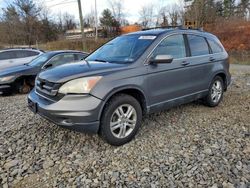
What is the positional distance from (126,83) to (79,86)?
0.71 meters

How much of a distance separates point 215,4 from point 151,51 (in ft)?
127

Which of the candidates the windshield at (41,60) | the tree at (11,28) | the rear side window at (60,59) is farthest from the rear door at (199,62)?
the tree at (11,28)

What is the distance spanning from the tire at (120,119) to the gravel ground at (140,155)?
16cm

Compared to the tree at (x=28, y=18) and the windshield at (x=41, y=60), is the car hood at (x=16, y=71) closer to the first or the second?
the windshield at (x=41, y=60)

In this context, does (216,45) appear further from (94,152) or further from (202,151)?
(94,152)

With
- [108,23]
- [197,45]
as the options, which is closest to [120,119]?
[197,45]

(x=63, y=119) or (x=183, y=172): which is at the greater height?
(x=63, y=119)

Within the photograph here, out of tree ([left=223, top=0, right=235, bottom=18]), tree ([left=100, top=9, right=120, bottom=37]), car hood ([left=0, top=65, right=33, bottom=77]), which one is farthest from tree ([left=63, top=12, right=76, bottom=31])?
car hood ([left=0, top=65, right=33, bottom=77])

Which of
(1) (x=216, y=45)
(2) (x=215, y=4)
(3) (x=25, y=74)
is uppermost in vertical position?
(2) (x=215, y=4)

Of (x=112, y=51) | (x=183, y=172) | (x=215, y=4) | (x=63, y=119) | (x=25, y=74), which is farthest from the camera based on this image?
(x=215, y=4)

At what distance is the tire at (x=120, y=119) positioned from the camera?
363 centimetres

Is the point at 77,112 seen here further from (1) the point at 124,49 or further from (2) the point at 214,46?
(2) the point at 214,46

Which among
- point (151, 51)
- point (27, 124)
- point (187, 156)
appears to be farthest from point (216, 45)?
point (27, 124)

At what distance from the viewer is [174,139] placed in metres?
4.10
